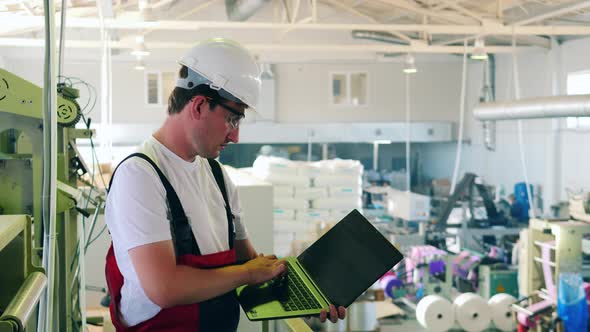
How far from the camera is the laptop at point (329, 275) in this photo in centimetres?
200

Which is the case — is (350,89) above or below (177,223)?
above

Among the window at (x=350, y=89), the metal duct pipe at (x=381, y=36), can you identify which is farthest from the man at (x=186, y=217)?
the window at (x=350, y=89)

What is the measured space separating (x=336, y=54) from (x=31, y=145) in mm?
13676

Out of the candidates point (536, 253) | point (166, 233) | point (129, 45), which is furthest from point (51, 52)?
point (129, 45)

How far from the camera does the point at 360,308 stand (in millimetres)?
6547

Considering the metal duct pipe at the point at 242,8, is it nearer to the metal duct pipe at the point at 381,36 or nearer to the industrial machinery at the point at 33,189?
the metal duct pipe at the point at 381,36

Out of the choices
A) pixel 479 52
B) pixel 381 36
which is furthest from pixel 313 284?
pixel 381 36

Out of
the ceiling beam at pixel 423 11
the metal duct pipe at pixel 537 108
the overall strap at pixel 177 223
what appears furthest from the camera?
the ceiling beam at pixel 423 11

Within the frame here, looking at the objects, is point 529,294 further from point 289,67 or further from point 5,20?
point 289,67

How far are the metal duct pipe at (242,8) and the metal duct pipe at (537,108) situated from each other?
379 centimetres

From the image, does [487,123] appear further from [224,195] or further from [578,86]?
[224,195]

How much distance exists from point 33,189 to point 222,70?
47.5 inches

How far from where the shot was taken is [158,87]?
50.7 feet

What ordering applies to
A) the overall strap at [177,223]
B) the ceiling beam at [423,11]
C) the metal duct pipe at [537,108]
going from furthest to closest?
the ceiling beam at [423,11] < the metal duct pipe at [537,108] < the overall strap at [177,223]
